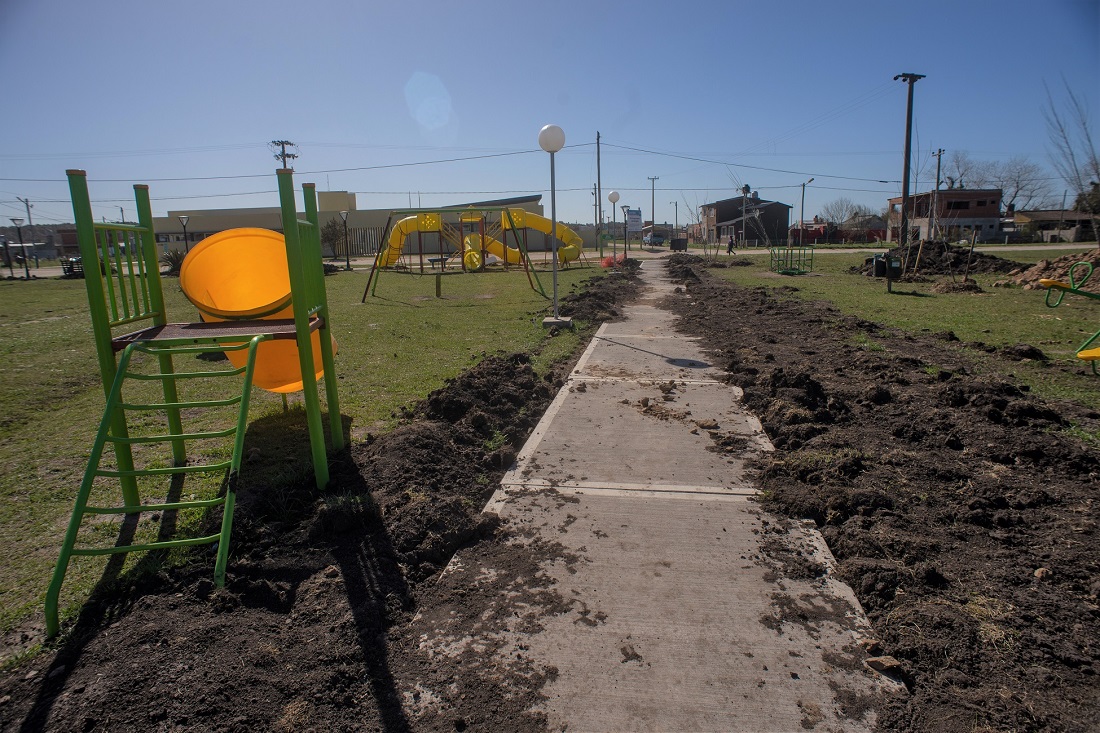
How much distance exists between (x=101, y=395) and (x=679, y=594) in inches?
281

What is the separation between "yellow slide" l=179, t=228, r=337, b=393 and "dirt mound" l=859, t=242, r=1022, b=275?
1927 cm

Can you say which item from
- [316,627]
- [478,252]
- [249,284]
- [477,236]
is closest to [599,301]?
[249,284]

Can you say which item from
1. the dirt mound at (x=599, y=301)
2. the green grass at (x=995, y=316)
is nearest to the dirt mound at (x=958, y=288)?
the green grass at (x=995, y=316)

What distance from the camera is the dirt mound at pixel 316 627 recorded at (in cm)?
221

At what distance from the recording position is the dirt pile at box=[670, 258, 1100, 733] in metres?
2.30

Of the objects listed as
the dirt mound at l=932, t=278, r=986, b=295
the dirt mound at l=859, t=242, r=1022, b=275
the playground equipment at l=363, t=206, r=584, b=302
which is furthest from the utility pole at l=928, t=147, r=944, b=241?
the playground equipment at l=363, t=206, r=584, b=302

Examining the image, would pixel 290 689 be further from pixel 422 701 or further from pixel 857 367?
pixel 857 367

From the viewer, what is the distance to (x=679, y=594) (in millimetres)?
2945

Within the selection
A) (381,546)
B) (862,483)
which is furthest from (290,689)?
(862,483)

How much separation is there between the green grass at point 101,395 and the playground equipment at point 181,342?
23cm

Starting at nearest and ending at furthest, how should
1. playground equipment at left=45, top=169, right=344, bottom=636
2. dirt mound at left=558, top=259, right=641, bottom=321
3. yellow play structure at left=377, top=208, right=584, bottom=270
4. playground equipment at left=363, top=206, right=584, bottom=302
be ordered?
1. playground equipment at left=45, top=169, right=344, bottom=636
2. dirt mound at left=558, top=259, right=641, bottom=321
3. playground equipment at left=363, top=206, right=584, bottom=302
4. yellow play structure at left=377, top=208, right=584, bottom=270

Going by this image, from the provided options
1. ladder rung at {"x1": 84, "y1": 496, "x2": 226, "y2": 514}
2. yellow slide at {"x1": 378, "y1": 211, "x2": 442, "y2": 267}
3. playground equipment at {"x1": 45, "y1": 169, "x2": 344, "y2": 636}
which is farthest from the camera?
yellow slide at {"x1": 378, "y1": 211, "x2": 442, "y2": 267}

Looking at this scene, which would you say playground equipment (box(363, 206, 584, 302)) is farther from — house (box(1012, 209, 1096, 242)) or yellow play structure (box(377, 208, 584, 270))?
house (box(1012, 209, 1096, 242))

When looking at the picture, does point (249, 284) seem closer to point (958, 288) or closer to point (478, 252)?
point (958, 288)
